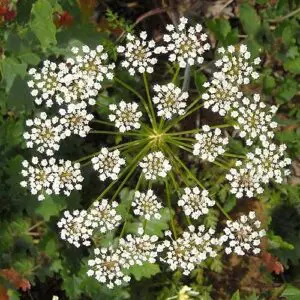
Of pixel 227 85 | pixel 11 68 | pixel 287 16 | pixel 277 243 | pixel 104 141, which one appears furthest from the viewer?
pixel 104 141

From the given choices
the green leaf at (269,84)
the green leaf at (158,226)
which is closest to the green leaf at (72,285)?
the green leaf at (158,226)

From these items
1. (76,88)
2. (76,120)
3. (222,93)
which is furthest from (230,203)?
(76,88)

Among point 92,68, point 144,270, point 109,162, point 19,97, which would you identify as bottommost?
point 144,270

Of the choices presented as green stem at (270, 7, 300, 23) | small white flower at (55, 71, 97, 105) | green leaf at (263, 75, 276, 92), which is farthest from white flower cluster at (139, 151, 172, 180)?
green stem at (270, 7, 300, 23)

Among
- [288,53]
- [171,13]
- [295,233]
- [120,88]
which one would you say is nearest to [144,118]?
[120,88]

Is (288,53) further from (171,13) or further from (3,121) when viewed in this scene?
(3,121)

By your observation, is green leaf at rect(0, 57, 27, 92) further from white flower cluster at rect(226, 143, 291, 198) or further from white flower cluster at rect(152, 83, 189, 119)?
white flower cluster at rect(226, 143, 291, 198)

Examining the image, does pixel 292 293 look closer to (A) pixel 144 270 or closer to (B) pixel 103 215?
(A) pixel 144 270
